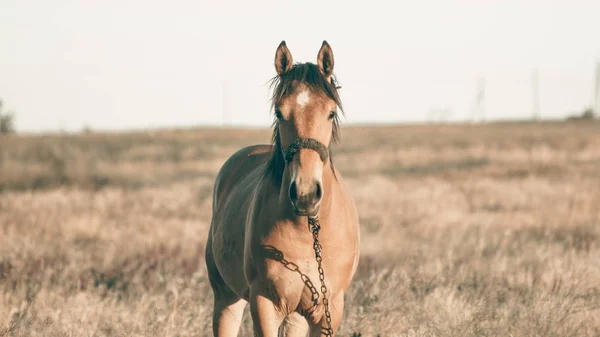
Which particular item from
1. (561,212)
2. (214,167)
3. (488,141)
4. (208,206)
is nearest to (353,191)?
(208,206)

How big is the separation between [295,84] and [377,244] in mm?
8112

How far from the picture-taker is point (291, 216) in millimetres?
4449

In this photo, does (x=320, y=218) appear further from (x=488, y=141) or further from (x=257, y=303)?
(x=488, y=141)

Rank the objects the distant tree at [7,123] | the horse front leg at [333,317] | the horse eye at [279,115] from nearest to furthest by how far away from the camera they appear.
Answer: the horse eye at [279,115] → the horse front leg at [333,317] → the distant tree at [7,123]

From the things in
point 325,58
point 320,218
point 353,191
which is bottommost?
point 353,191

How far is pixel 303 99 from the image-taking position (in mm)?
4297

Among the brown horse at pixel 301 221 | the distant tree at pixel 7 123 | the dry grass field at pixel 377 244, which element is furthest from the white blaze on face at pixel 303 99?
the distant tree at pixel 7 123

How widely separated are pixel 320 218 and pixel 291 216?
17 cm

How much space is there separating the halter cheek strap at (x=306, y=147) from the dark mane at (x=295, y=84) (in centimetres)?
34

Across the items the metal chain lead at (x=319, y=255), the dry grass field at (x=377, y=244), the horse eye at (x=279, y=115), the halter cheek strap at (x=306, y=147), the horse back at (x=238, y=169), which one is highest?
the horse eye at (x=279, y=115)

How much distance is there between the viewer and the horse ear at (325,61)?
4621mm

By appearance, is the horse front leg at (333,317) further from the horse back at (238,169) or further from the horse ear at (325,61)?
the horse back at (238,169)

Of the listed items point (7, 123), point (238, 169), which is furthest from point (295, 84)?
point (7, 123)

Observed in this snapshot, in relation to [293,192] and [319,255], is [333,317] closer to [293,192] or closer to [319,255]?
[319,255]
